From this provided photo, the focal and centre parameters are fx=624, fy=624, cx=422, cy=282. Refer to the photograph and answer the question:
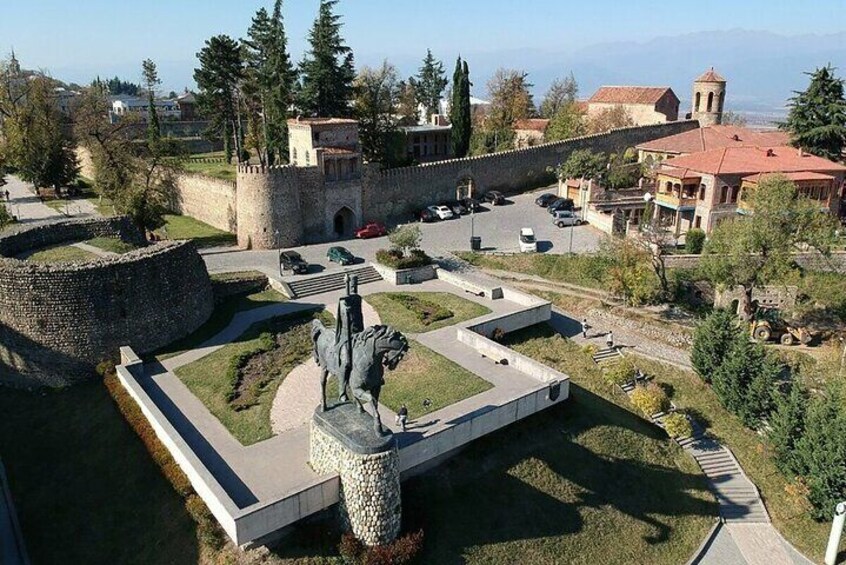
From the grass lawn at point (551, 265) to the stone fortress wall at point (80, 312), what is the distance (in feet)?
58.0

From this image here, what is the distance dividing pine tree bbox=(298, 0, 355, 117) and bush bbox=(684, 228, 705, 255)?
82.9 feet

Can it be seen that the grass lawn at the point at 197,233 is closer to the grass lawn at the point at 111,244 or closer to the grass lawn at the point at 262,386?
the grass lawn at the point at 111,244

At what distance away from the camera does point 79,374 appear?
81.4 ft

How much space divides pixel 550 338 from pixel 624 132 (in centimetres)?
3695

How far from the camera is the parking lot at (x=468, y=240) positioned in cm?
3609

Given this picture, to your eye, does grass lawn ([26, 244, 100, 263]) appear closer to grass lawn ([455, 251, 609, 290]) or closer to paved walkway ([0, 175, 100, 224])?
paved walkway ([0, 175, 100, 224])

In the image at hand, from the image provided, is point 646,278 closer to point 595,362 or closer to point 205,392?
point 595,362

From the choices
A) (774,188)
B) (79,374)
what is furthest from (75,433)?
(774,188)

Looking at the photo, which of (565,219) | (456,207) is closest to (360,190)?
(456,207)

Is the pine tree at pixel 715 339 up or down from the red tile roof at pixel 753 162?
down

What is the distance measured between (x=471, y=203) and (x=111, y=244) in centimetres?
2509

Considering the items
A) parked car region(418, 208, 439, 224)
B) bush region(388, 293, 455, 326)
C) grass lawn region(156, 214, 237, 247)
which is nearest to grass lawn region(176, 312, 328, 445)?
bush region(388, 293, 455, 326)

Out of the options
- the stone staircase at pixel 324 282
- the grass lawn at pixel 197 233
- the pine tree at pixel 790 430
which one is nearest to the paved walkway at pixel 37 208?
the grass lawn at pixel 197 233

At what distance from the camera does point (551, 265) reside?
36.3 meters
